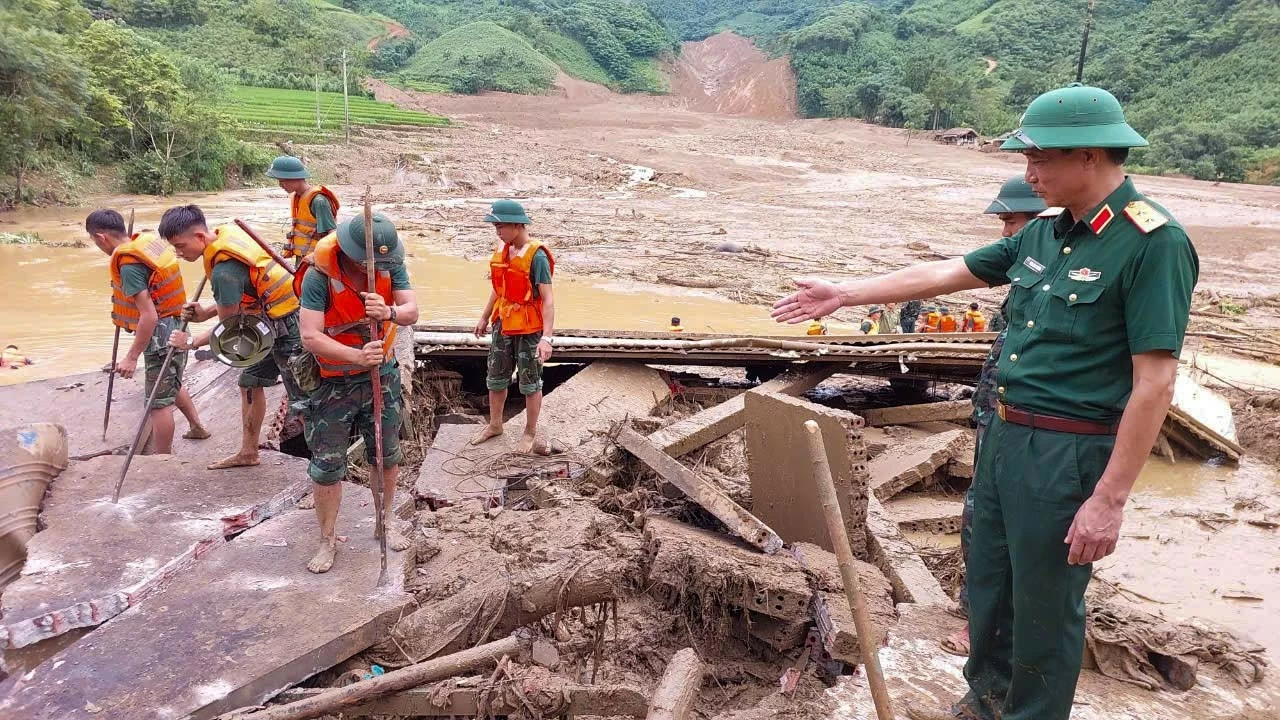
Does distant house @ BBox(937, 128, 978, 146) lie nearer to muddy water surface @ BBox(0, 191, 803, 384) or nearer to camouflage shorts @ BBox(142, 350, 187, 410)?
muddy water surface @ BBox(0, 191, 803, 384)

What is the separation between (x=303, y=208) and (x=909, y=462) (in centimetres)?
534

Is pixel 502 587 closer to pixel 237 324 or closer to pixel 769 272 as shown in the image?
pixel 237 324

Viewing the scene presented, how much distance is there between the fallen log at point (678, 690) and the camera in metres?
2.69

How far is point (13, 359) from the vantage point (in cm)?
912

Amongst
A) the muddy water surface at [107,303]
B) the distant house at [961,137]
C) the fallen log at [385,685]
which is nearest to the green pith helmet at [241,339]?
the fallen log at [385,685]

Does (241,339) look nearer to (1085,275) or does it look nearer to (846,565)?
(846,565)

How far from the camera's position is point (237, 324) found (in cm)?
464

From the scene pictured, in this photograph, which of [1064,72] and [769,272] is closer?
[769,272]

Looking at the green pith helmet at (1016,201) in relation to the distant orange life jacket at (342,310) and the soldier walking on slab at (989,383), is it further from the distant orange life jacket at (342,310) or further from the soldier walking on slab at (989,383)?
the distant orange life jacket at (342,310)

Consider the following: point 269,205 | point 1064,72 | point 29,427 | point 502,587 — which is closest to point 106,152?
point 269,205

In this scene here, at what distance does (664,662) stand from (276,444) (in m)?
3.31

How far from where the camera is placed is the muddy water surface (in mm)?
10055

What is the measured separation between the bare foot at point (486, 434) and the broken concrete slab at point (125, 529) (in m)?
1.26

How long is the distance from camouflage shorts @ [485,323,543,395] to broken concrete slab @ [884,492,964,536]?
276 cm
